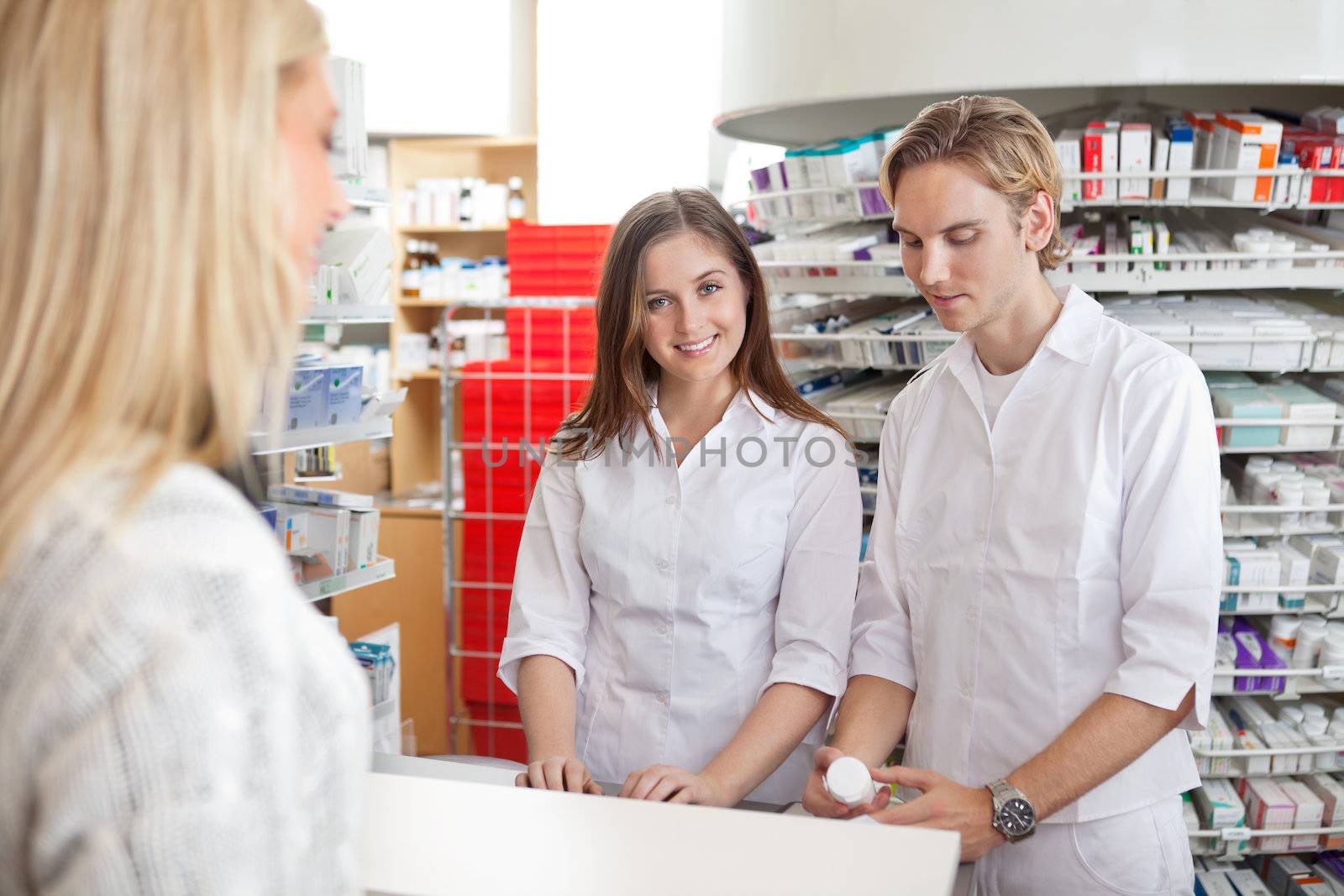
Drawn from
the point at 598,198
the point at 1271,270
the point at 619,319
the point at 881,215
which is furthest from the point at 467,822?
the point at 598,198

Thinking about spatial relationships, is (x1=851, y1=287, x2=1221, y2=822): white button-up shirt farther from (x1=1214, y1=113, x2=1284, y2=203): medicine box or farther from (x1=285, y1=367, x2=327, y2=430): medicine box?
(x1=285, y1=367, x2=327, y2=430): medicine box

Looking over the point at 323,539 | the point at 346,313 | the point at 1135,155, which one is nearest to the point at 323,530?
the point at 323,539

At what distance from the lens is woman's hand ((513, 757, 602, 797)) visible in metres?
1.61

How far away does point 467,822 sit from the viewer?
113 centimetres

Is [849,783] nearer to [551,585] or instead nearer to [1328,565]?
[551,585]

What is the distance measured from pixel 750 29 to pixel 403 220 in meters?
4.61

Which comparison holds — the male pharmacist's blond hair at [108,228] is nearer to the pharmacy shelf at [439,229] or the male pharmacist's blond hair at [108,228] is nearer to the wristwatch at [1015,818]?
the wristwatch at [1015,818]

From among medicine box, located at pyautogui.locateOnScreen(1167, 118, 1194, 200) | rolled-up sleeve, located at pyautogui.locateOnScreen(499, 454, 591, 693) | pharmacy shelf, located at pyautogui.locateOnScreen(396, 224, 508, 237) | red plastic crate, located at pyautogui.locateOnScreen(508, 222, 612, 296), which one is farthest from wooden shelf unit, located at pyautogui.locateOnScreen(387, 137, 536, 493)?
medicine box, located at pyautogui.locateOnScreen(1167, 118, 1194, 200)

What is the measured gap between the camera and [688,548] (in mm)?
1831

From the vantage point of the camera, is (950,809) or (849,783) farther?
(950,809)

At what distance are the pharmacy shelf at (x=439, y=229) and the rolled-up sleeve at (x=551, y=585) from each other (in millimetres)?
4802

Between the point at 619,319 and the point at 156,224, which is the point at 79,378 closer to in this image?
the point at 156,224

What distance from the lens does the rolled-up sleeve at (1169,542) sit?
1490 mm

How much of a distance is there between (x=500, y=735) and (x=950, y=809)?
127 inches
